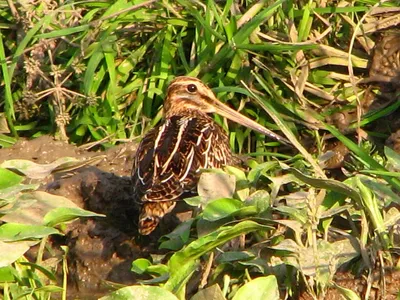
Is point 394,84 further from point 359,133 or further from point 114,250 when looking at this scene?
point 114,250

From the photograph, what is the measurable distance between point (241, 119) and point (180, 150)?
635 mm

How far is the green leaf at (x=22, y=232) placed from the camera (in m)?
4.18

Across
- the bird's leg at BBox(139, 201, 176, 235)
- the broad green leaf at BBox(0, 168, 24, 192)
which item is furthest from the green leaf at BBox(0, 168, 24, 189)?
the bird's leg at BBox(139, 201, 176, 235)

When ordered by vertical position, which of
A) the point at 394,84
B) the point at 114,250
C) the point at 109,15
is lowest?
the point at 114,250

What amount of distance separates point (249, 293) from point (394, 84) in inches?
108

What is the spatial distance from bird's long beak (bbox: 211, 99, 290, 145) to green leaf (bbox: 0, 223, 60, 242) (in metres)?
2.05

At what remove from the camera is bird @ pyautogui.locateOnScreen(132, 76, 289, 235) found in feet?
17.9

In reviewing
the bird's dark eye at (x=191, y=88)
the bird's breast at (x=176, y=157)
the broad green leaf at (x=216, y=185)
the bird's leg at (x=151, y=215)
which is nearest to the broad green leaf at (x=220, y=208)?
the broad green leaf at (x=216, y=185)

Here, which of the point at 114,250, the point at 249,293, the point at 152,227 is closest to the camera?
the point at 249,293

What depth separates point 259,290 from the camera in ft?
12.6

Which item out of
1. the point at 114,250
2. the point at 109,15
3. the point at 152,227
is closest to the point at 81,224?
the point at 114,250

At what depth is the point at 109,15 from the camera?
21.1ft

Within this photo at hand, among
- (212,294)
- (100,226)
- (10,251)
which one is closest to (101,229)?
(100,226)

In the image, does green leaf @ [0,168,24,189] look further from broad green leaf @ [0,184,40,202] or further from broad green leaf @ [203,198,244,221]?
broad green leaf @ [203,198,244,221]
